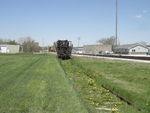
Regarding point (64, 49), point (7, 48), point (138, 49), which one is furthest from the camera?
point (7, 48)

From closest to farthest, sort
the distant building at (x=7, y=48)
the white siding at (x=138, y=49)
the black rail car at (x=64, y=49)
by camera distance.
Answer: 1. the black rail car at (x=64, y=49)
2. the white siding at (x=138, y=49)
3. the distant building at (x=7, y=48)

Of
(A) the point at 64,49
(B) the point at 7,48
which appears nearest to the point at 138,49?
(B) the point at 7,48

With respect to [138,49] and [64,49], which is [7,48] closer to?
[138,49]

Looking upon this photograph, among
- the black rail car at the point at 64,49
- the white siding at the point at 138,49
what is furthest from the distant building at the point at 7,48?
the black rail car at the point at 64,49

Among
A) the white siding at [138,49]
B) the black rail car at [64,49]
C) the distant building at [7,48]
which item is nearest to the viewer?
the black rail car at [64,49]

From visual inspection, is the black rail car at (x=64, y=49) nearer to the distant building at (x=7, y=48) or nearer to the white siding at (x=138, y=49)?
the white siding at (x=138, y=49)

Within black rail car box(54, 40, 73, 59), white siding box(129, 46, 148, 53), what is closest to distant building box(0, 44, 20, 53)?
white siding box(129, 46, 148, 53)

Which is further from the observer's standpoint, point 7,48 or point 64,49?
point 7,48

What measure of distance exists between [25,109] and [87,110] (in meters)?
1.83

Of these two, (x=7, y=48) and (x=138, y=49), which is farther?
(x=7, y=48)

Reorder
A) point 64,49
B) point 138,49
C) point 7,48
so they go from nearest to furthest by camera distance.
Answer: point 64,49 → point 138,49 → point 7,48

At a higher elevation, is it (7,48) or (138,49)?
(7,48)

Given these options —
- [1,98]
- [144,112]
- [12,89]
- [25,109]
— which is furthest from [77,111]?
[12,89]

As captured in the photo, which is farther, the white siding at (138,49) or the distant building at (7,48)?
the distant building at (7,48)
